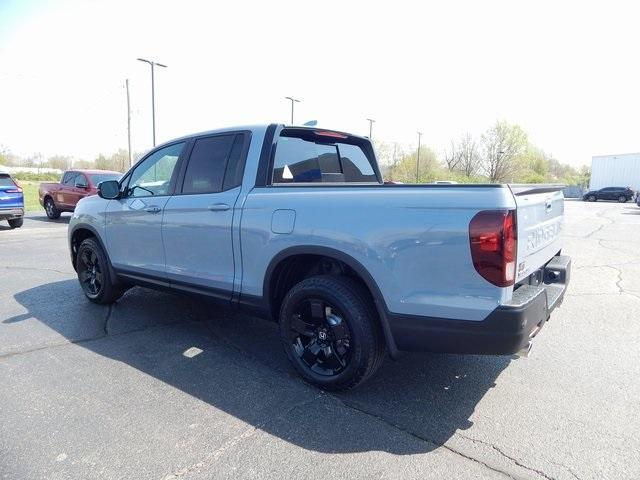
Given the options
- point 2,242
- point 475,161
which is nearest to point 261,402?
point 2,242

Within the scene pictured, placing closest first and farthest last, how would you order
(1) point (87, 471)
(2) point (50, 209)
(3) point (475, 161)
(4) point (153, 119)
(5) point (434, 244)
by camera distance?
(1) point (87, 471)
(5) point (434, 244)
(2) point (50, 209)
(4) point (153, 119)
(3) point (475, 161)

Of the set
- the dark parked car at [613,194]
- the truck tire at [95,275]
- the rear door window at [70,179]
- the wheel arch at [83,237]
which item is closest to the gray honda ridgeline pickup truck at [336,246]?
the wheel arch at [83,237]

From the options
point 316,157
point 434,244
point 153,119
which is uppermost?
point 153,119

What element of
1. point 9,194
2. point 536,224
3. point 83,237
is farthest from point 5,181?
point 536,224

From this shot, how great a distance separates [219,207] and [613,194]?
158 ft

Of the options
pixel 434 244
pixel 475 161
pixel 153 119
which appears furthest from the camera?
pixel 475 161

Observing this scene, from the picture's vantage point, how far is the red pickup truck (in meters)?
13.9

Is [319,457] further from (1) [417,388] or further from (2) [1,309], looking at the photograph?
(2) [1,309]

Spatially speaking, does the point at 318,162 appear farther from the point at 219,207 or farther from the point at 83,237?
the point at 83,237

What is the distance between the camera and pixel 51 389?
316 centimetres

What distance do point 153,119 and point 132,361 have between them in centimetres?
2400

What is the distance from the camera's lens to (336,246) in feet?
9.59

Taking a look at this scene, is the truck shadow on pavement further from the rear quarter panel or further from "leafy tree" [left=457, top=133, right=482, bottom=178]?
"leafy tree" [left=457, top=133, right=482, bottom=178]

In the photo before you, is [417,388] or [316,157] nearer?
[417,388]
